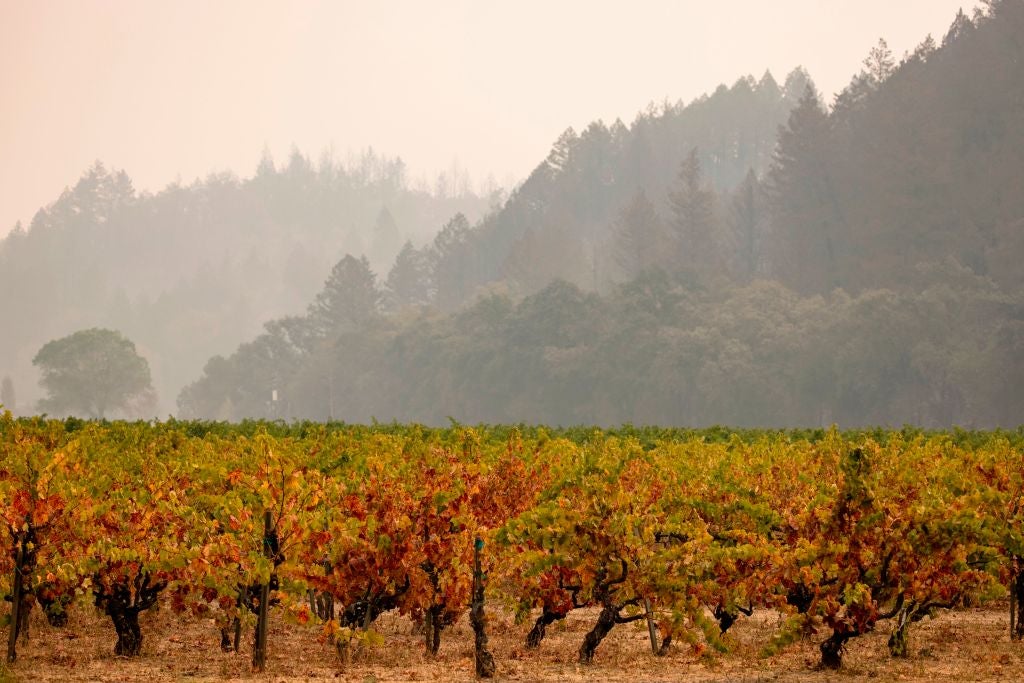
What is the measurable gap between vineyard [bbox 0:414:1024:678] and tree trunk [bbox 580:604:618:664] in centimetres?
3

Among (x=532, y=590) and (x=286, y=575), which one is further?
(x=532, y=590)

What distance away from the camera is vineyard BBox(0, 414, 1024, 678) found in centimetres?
1151

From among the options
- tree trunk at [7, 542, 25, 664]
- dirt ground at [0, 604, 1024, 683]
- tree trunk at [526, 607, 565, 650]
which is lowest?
dirt ground at [0, 604, 1024, 683]

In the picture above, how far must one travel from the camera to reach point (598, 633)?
12.7m

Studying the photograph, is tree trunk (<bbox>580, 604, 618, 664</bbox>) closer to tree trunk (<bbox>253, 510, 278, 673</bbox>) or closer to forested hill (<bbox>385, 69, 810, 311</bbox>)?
tree trunk (<bbox>253, 510, 278, 673</bbox>)

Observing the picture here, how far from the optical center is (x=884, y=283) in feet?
251

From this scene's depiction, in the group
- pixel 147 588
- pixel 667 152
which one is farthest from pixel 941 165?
pixel 147 588

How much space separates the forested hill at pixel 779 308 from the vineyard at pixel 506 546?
50.9 metres

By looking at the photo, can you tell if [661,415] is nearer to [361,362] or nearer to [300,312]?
[361,362]

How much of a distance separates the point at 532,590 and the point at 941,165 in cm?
7120

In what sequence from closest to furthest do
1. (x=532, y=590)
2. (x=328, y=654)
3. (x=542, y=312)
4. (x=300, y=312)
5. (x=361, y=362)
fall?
(x=532, y=590) < (x=328, y=654) < (x=542, y=312) < (x=361, y=362) < (x=300, y=312)

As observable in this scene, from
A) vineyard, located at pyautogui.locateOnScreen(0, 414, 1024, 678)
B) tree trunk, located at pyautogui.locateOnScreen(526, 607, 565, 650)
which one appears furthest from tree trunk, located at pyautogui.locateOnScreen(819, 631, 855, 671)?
tree trunk, located at pyautogui.locateOnScreen(526, 607, 565, 650)

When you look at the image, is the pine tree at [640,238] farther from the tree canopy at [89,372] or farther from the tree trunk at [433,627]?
the tree trunk at [433,627]

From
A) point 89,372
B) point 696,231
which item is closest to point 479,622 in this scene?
point 696,231
